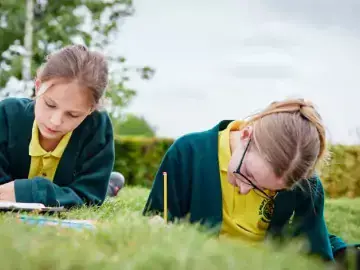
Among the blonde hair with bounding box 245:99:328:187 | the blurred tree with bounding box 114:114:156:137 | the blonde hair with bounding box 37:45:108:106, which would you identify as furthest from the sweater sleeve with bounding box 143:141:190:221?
the blurred tree with bounding box 114:114:156:137

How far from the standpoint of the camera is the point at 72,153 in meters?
4.54

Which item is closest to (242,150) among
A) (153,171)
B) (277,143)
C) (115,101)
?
(277,143)

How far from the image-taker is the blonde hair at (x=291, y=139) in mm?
3271

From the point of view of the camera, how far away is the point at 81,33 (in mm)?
17562

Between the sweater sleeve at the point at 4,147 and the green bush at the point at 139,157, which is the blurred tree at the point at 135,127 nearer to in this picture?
the green bush at the point at 139,157

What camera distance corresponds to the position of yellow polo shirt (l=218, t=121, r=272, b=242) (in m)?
3.75

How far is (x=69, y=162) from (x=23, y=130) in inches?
16.1

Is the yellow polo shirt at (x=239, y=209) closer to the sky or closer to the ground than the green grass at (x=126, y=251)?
closer to the ground

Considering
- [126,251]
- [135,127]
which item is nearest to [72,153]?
[126,251]

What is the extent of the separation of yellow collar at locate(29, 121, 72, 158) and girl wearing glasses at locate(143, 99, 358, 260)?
3.41 feet

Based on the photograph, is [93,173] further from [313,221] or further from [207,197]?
[313,221]

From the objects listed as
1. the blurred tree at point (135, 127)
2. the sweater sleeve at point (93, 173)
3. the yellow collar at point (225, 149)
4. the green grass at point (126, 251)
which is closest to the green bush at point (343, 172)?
the blurred tree at point (135, 127)

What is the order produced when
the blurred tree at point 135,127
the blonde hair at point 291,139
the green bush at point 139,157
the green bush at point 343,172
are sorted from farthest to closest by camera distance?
the blurred tree at point 135,127, the green bush at point 343,172, the green bush at point 139,157, the blonde hair at point 291,139

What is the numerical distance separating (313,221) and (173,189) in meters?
0.88
